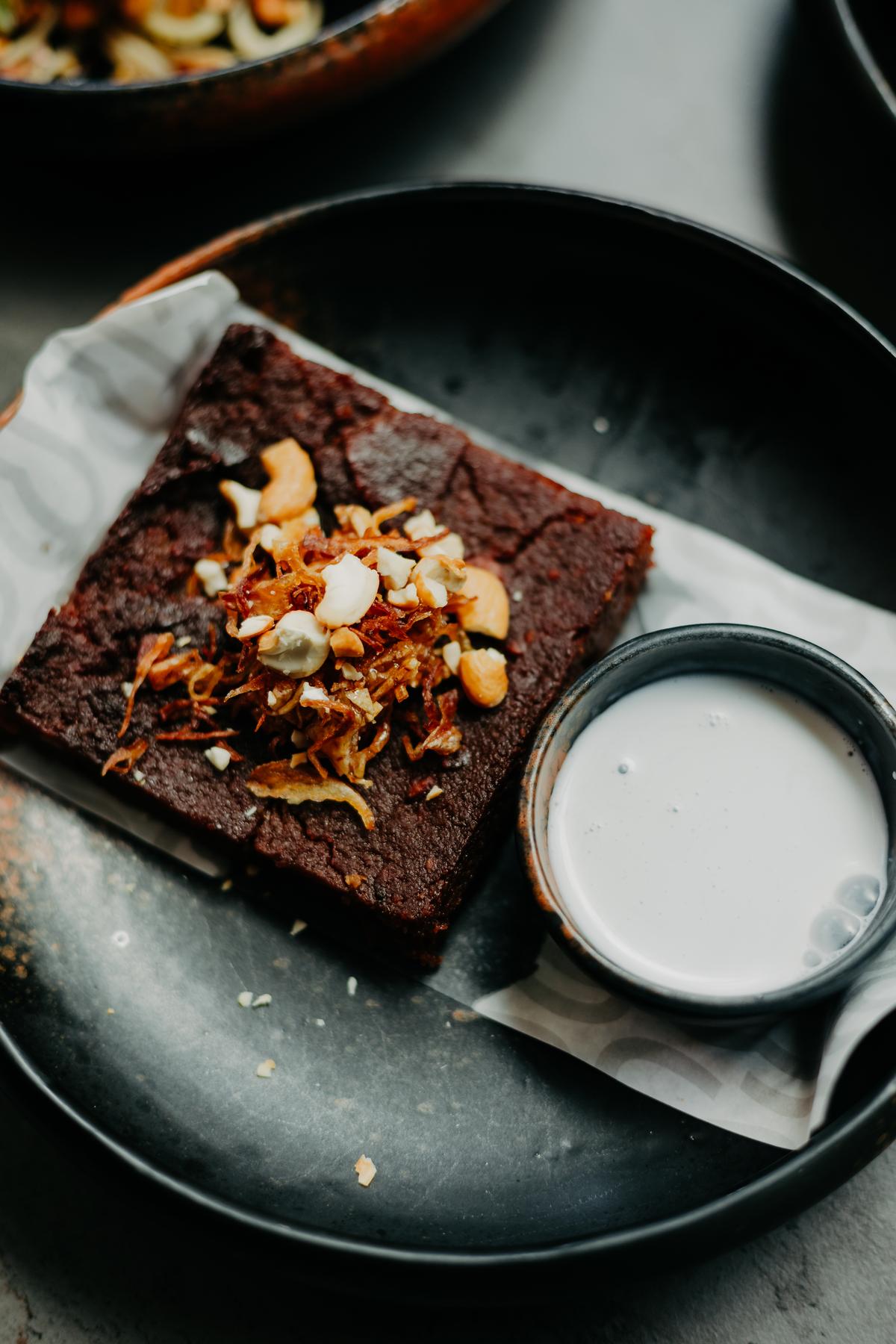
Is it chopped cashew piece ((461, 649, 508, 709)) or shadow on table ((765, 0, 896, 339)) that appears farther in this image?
shadow on table ((765, 0, 896, 339))

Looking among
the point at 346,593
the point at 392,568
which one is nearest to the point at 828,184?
the point at 392,568

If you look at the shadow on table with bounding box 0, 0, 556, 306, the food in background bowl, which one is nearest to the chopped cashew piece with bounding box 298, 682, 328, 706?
the shadow on table with bounding box 0, 0, 556, 306

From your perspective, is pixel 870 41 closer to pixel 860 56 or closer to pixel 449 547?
pixel 860 56

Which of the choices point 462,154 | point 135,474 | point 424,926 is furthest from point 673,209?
point 424,926

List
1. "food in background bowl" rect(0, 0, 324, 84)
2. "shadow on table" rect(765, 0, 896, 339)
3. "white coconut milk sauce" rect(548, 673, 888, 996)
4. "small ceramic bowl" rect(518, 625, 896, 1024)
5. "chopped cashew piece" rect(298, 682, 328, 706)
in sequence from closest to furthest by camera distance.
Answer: "small ceramic bowl" rect(518, 625, 896, 1024), "white coconut milk sauce" rect(548, 673, 888, 996), "chopped cashew piece" rect(298, 682, 328, 706), "shadow on table" rect(765, 0, 896, 339), "food in background bowl" rect(0, 0, 324, 84)

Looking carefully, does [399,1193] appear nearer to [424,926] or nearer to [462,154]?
[424,926]

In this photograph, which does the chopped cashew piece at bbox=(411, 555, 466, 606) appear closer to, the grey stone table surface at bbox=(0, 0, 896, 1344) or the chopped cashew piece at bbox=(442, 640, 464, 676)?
the chopped cashew piece at bbox=(442, 640, 464, 676)

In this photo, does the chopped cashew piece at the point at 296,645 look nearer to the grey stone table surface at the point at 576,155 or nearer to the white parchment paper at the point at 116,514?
the white parchment paper at the point at 116,514
